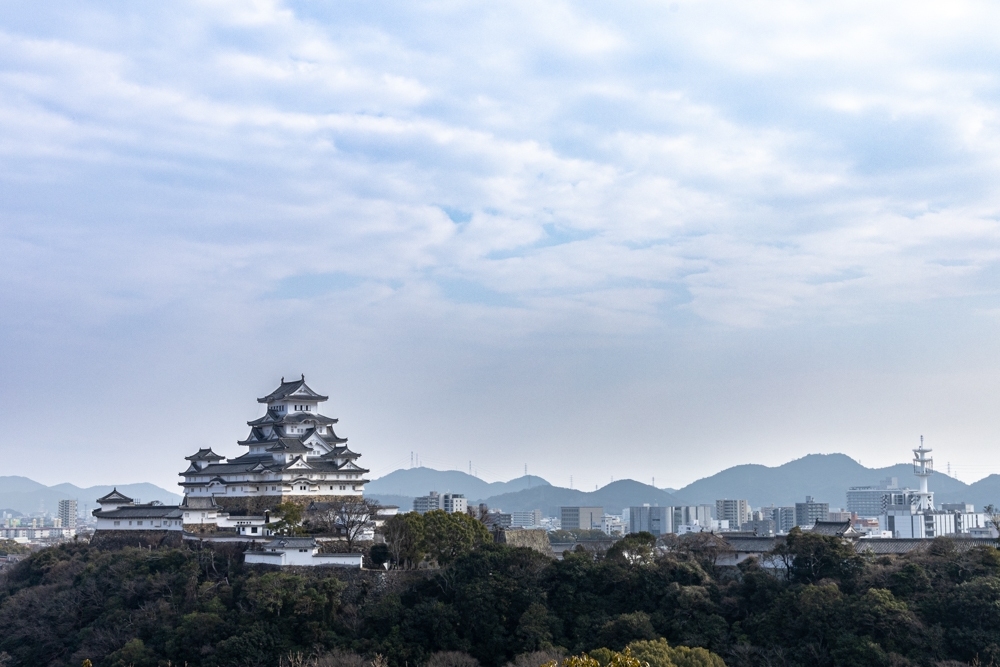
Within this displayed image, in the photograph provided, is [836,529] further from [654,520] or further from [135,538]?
[654,520]

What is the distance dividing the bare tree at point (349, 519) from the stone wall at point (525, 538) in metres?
4.65

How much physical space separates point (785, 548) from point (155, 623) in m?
18.1

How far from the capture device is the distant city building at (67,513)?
525 ft

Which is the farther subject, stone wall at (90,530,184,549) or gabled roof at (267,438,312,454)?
gabled roof at (267,438,312,454)

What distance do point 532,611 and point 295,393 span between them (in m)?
16.1

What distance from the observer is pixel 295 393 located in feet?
132

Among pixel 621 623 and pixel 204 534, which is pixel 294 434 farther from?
pixel 621 623

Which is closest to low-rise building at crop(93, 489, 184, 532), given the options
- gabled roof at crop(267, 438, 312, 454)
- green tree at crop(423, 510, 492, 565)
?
gabled roof at crop(267, 438, 312, 454)

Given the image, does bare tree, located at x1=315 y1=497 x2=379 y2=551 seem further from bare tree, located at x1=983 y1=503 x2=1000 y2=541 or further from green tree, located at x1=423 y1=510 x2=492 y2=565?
bare tree, located at x1=983 y1=503 x2=1000 y2=541

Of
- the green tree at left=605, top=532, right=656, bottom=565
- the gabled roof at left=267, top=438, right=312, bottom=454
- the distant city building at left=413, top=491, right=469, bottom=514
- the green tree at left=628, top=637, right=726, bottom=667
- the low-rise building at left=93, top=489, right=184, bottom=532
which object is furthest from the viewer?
the distant city building at left=413, top=491, right=469, bottom=514

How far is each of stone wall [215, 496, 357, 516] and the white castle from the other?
0.11 feet

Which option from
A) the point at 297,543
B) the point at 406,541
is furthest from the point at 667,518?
the point at 297,543

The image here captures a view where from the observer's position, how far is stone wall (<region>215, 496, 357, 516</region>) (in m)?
35.5

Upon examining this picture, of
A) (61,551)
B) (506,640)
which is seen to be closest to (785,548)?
(506,640)
